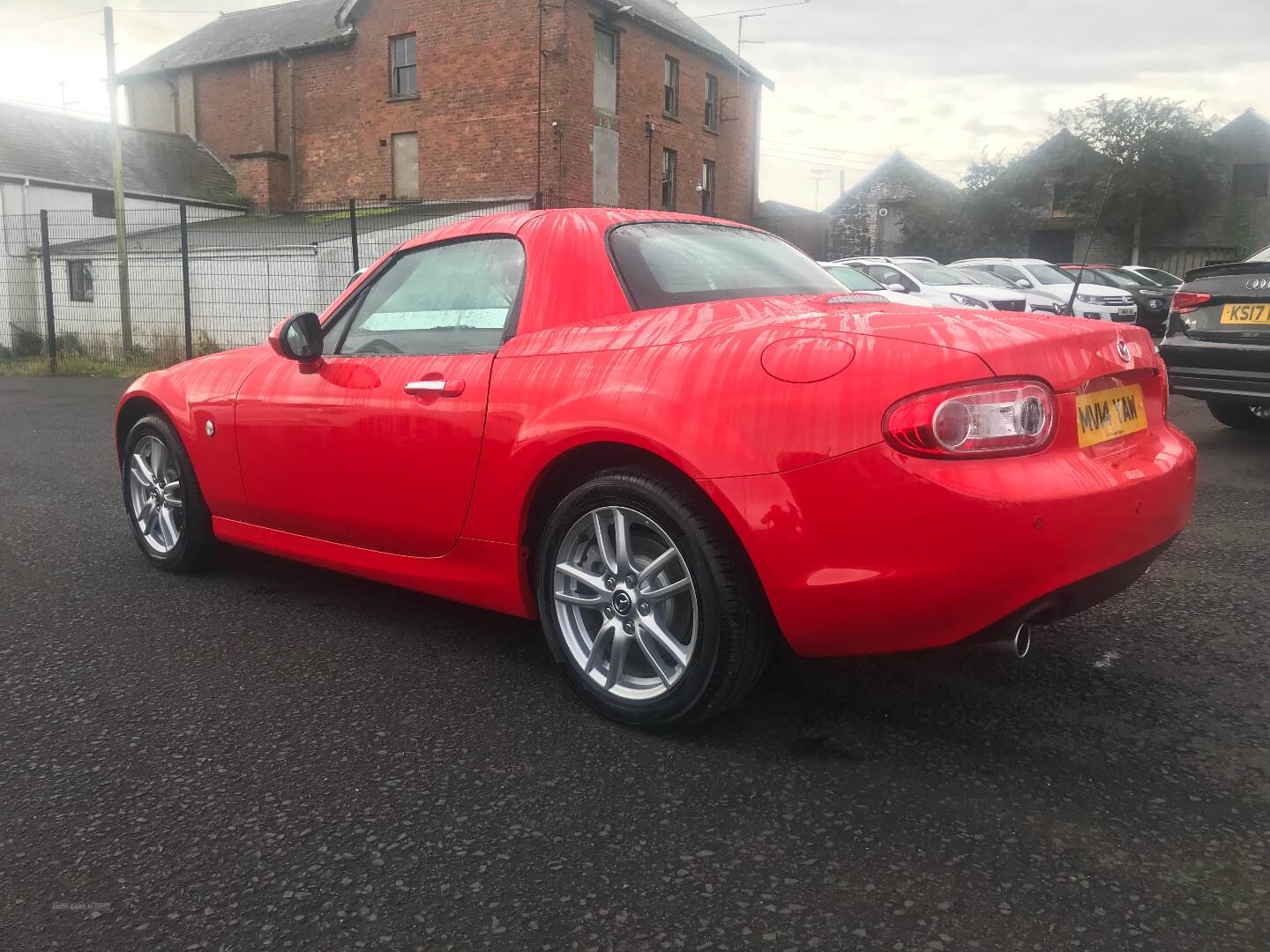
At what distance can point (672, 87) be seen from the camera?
3206 cm

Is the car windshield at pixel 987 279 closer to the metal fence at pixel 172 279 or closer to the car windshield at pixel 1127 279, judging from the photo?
the car windshield at pixel 1127 279

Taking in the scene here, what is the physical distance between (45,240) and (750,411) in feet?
53.5

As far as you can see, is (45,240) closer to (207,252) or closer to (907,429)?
(207,252)

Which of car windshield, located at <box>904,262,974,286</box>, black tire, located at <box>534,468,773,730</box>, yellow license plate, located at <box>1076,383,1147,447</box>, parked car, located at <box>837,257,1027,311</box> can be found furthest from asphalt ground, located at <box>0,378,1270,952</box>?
car windshield, located at <box>904,262,974,286</box>

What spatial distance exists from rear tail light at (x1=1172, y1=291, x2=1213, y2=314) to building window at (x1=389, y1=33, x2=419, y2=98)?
82.6 ft

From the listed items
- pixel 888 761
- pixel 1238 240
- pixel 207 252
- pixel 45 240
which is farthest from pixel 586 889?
pixel 1238 240

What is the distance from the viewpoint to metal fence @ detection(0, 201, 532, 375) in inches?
643

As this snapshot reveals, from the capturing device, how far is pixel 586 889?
2.16 m

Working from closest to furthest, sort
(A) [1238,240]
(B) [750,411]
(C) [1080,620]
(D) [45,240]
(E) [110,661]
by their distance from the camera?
1. (B) [750,411]
2. (E) [110,661]
3. (C) [1080,620]
4. (D) [45,240]
5. (A) [1238,240]

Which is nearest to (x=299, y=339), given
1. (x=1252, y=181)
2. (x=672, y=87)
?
(x=672, y=87)

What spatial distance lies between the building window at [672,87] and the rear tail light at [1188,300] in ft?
86.2

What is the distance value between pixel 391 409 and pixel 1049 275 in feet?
70.2

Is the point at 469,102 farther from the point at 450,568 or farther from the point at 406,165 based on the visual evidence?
the point at 450,568

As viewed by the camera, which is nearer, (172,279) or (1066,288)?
(172,279)
